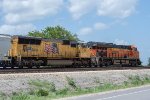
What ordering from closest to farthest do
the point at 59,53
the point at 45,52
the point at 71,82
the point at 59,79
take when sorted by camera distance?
the point at 59,79 → the point at 71,82 → the point at 45,52 → the point at 59,53

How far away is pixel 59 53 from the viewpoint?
47938 millimetres

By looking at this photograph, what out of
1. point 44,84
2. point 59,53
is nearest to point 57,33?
point 59,53

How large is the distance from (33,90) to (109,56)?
36434 mm

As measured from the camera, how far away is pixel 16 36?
42125mm

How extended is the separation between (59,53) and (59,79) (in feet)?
69.7

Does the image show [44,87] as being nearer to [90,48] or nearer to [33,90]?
[33,90]

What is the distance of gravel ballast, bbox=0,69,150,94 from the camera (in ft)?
71.9

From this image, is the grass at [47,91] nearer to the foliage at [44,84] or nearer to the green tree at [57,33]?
the foliage at [44,84]

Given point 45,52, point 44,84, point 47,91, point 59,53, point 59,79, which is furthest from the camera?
point 59,53

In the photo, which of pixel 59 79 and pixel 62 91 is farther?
pixel 59 79

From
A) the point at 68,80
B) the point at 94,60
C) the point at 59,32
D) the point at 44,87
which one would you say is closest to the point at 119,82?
the point at 68,80

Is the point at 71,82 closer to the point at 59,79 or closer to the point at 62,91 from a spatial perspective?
the point at 59,79

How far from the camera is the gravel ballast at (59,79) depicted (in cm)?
2191

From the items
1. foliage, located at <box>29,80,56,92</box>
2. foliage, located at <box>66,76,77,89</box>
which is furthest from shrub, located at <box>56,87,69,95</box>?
foliage, located at <box>66,76,77,89</box>
